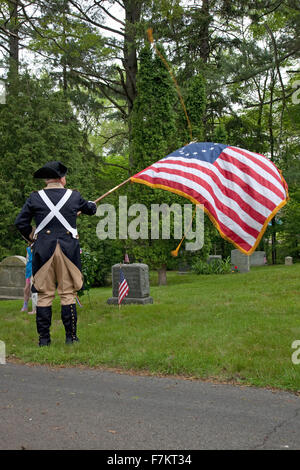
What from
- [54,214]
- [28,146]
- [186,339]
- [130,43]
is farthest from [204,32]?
[186,339]

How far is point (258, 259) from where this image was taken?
26.8 meters

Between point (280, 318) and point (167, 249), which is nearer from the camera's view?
point (280, 318)

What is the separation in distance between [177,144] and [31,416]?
46.2 ft

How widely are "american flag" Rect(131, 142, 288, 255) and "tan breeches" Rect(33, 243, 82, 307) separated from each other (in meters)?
1.52

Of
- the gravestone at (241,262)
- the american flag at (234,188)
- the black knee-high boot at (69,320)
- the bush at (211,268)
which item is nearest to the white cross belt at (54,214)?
the black knee-high boot at (69,320)

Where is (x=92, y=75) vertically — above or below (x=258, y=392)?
above

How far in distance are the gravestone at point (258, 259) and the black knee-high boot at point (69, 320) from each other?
21.9 metres

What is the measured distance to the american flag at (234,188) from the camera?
538 cm

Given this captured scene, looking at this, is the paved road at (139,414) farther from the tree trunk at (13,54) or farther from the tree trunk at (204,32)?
the tree trunk at (204,32)

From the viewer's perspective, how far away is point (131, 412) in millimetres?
3551

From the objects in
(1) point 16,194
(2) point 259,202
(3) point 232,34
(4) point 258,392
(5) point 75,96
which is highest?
(3) point 232,34

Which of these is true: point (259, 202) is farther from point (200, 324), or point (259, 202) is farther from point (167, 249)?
point (167, 249)
